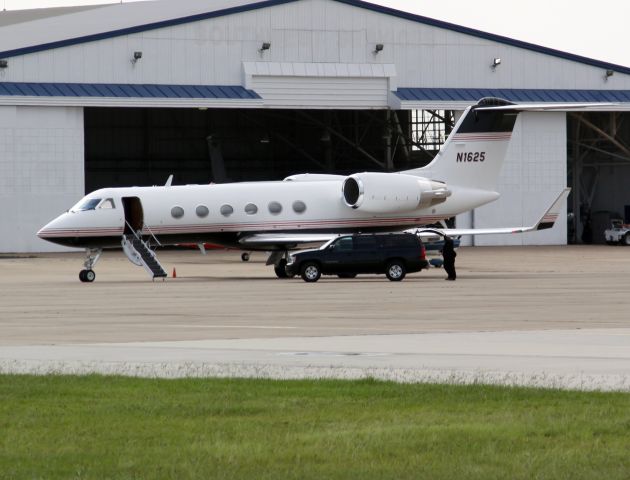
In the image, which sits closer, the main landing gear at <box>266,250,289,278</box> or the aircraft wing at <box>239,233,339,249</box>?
the main landing gear at <box>266,250,289,278</box>

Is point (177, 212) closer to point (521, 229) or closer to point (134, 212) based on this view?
point (134, 212)

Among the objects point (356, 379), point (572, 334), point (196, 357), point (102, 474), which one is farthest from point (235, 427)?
point (572, 334)

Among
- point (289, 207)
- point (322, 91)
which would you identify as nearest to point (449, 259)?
point (289, 207)

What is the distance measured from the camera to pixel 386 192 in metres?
47.7

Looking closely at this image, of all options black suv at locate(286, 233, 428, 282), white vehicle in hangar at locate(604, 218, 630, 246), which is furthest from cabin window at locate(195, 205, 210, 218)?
white vehicle in hangar at locate(604, 218, 630, 246)

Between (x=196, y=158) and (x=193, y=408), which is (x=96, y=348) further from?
(x=196, y=158)

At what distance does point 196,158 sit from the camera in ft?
287

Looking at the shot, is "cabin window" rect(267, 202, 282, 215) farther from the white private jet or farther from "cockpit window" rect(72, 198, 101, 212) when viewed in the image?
"cockpit window" rect(72, 198, 101, 212)

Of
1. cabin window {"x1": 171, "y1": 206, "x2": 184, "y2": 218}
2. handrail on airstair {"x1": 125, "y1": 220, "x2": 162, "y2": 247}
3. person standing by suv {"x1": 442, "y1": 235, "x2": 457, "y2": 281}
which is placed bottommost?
person standing by suv {"x1": 442, "y1": 235, "x2": 457, "y2": 281}

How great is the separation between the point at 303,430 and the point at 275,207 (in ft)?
119

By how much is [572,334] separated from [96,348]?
7199 mm

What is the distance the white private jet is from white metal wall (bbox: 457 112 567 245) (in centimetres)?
1894

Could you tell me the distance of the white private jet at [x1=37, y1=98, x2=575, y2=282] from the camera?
1741 inches

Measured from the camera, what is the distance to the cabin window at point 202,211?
46219 millimetres
